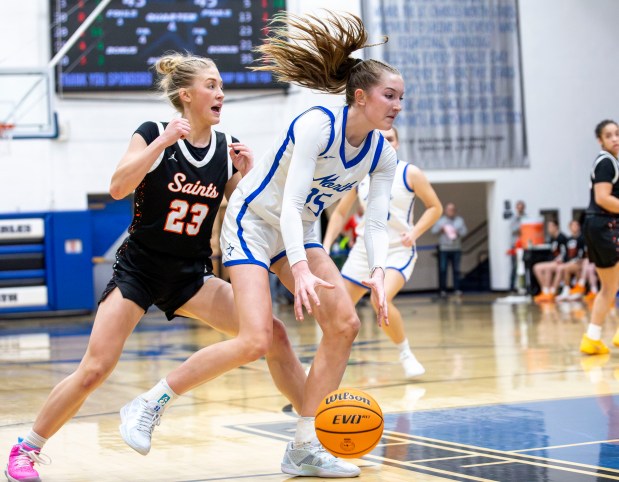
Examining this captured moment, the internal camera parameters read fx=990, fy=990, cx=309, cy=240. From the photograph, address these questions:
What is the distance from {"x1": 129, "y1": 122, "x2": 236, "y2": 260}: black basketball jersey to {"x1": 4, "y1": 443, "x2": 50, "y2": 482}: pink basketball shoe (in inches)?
39.4

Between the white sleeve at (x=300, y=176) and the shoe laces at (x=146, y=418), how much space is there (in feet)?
2.82

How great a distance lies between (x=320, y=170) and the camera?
13.9ft

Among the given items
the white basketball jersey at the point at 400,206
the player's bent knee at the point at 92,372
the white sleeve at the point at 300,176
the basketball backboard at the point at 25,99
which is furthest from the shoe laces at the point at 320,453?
the basketball backboard at the point at 25,99

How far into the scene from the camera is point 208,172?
442 centimetres

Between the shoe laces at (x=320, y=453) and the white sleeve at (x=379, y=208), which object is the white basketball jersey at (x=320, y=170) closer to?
the white sleeve at (x=379, y=208)

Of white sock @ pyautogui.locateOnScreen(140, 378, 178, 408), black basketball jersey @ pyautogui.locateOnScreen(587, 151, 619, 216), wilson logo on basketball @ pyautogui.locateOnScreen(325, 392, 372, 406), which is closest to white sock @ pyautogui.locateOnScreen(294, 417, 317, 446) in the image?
wilson logo on basketball @ pyautogui.locateOnScreen(325, 392, 372, 406)

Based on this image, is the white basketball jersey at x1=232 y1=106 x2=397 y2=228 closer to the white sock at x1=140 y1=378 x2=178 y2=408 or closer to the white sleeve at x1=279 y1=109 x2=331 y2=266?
the white sleeve at x1=279 y1=109 x2=331 y2=266

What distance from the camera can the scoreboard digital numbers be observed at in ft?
57.5

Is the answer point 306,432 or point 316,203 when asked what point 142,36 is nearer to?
point 316,203

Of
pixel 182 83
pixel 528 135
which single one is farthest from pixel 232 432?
pixel 528 135

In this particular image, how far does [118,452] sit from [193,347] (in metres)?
5.71

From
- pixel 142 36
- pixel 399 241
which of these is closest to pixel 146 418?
pixel 399 241

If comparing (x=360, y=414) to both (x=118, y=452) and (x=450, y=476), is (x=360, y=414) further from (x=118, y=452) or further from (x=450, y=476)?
(x=118, y=452)

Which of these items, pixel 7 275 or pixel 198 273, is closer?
pixel 198 273
